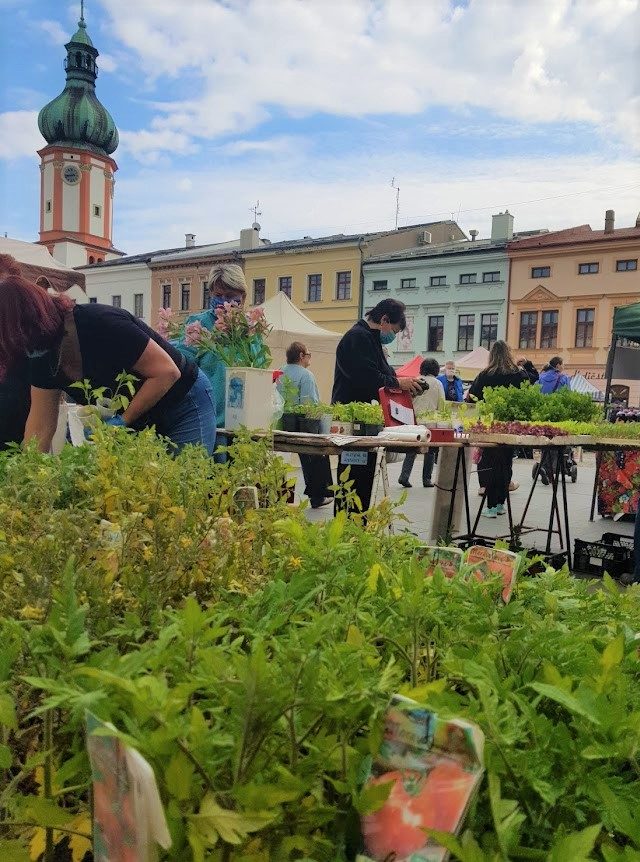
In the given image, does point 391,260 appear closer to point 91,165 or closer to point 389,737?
point 91,165

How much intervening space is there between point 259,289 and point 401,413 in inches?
1333

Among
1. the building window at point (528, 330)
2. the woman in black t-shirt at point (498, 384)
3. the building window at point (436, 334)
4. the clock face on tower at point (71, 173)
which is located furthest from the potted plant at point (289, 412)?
the clock face on tower at point (71, 173)

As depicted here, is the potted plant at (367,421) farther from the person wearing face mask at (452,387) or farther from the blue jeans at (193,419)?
the person wearing face mask at (452,387)

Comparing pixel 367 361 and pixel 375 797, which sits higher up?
pixel 367 361

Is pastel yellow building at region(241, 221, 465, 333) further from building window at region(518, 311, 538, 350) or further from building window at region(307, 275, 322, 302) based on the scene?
building window at region(518, 311, 538, 350)

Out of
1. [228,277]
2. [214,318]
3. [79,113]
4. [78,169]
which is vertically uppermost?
[79,113]

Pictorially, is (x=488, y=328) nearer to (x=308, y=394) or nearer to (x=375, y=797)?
(x=308, y=394)

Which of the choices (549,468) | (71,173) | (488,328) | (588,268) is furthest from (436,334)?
(549,468)

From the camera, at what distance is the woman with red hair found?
360 centimetres

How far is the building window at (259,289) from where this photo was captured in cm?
3803

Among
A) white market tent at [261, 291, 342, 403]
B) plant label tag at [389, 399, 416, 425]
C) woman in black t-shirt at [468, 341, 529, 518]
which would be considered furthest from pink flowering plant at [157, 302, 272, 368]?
white market tent at [261, 291, 342, 403]

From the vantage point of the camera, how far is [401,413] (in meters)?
5.29

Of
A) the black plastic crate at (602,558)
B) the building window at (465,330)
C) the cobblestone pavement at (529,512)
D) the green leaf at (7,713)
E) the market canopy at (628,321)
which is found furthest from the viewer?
Answer: the building window at (465,330)

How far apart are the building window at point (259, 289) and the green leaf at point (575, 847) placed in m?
37.9
